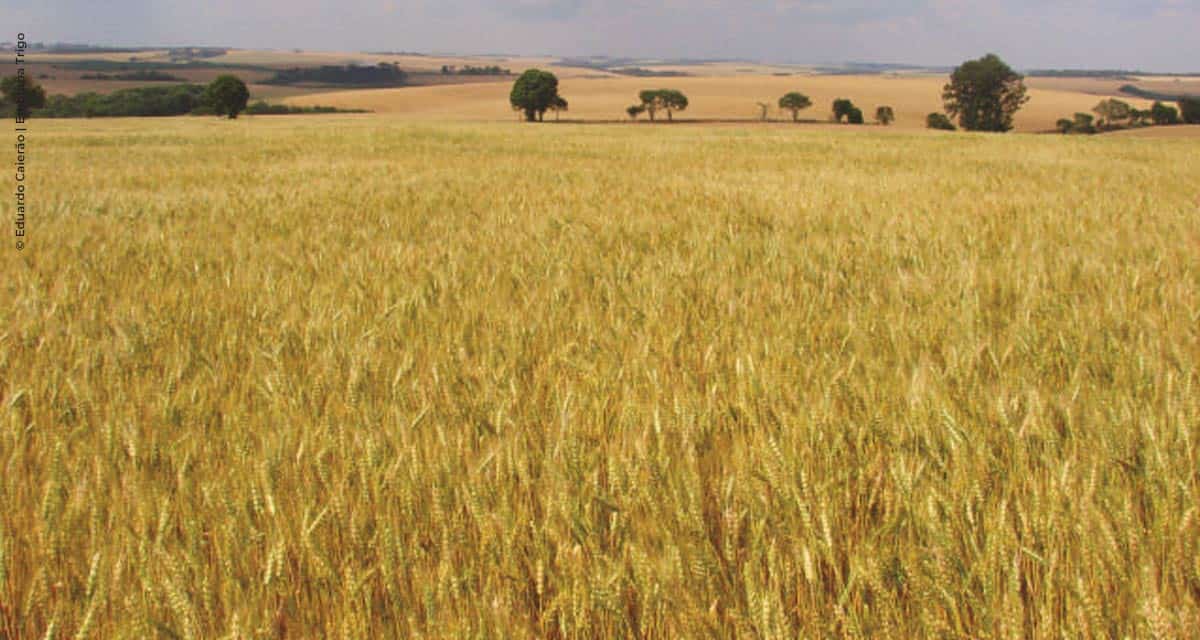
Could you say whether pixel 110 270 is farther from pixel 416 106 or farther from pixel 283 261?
pixel 416 106

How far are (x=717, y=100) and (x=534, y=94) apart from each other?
25.2 m

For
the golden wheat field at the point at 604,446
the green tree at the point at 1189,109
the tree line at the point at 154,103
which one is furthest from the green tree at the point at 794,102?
the golden wheat field at the point at 604,446

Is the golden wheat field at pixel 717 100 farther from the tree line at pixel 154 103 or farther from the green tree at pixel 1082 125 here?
the tree line at pixel 154 103

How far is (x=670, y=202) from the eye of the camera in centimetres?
611

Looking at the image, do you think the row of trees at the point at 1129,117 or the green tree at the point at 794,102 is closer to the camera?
the row of trees at the point at 1129,117

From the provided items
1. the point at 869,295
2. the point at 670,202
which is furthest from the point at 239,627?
the point at 670,202

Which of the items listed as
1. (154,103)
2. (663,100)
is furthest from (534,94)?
(154,103)

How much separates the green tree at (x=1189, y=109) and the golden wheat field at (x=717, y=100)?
9754 millimetres

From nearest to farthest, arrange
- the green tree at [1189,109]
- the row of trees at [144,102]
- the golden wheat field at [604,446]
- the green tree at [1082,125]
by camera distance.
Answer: the golden wheat field at [604,446] → the row of trees at [144,102] → the green tree at [1082,125] → the green tree at [1189,109]

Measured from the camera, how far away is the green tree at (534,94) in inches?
2506

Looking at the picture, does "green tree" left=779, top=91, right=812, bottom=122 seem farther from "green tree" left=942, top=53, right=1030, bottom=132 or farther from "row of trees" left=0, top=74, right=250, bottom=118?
"row of trees" left=0, top=74, right=250, bottom=118

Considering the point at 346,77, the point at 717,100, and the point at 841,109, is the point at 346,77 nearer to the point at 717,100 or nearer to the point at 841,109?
the point at 717,100

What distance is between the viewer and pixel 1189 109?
66.4 metres

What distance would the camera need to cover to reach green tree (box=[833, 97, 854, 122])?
69062mm
